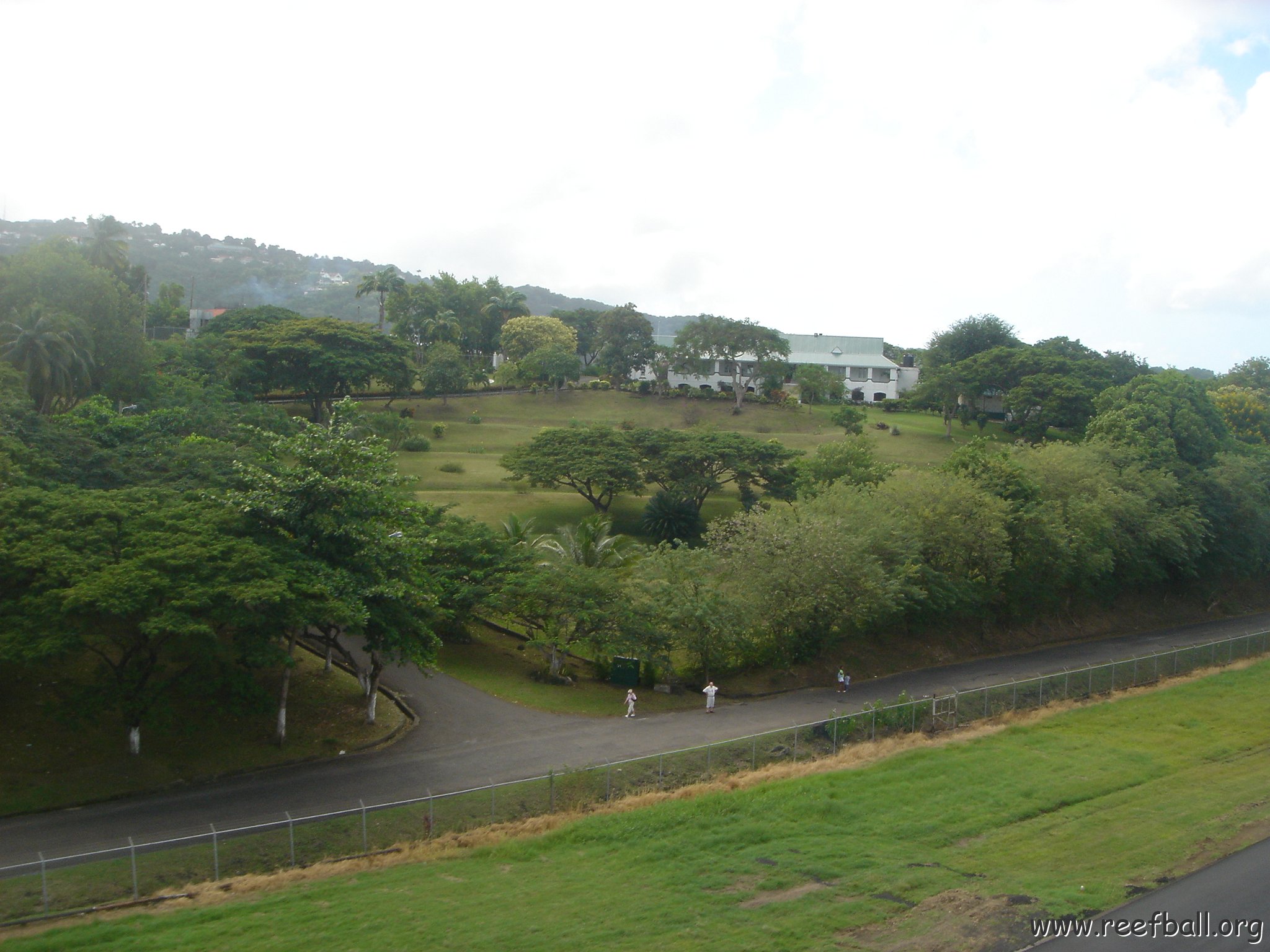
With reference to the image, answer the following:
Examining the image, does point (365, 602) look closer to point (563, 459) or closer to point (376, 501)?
point (376, 501)

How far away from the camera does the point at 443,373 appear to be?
7706 centimetres

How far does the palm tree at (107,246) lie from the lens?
70938 mm

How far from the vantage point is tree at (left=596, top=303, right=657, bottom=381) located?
9600cm

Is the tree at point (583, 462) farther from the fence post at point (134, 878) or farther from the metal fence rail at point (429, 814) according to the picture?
the fence post at point (134, 878)

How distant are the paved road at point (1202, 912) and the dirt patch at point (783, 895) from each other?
12.8ft

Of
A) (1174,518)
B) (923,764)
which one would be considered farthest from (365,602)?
(1174,518)

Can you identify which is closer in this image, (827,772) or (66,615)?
(66,615)

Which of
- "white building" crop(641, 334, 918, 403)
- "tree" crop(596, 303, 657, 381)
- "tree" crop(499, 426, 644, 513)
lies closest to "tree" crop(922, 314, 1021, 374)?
"white building" crop(641, 334, 918, 403)

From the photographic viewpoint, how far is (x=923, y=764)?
25.0m

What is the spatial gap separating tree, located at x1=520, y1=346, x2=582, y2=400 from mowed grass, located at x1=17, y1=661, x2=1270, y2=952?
2529 inches

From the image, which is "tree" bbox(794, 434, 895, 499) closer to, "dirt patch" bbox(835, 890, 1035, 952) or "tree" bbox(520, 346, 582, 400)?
"dirt patch" bbox(835, 890, 1035, 952)

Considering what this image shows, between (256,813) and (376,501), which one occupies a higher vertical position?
(376,501)

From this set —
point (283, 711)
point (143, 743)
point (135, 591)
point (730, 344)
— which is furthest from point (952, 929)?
point (730, 344)

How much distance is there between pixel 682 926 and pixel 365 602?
1319cm
